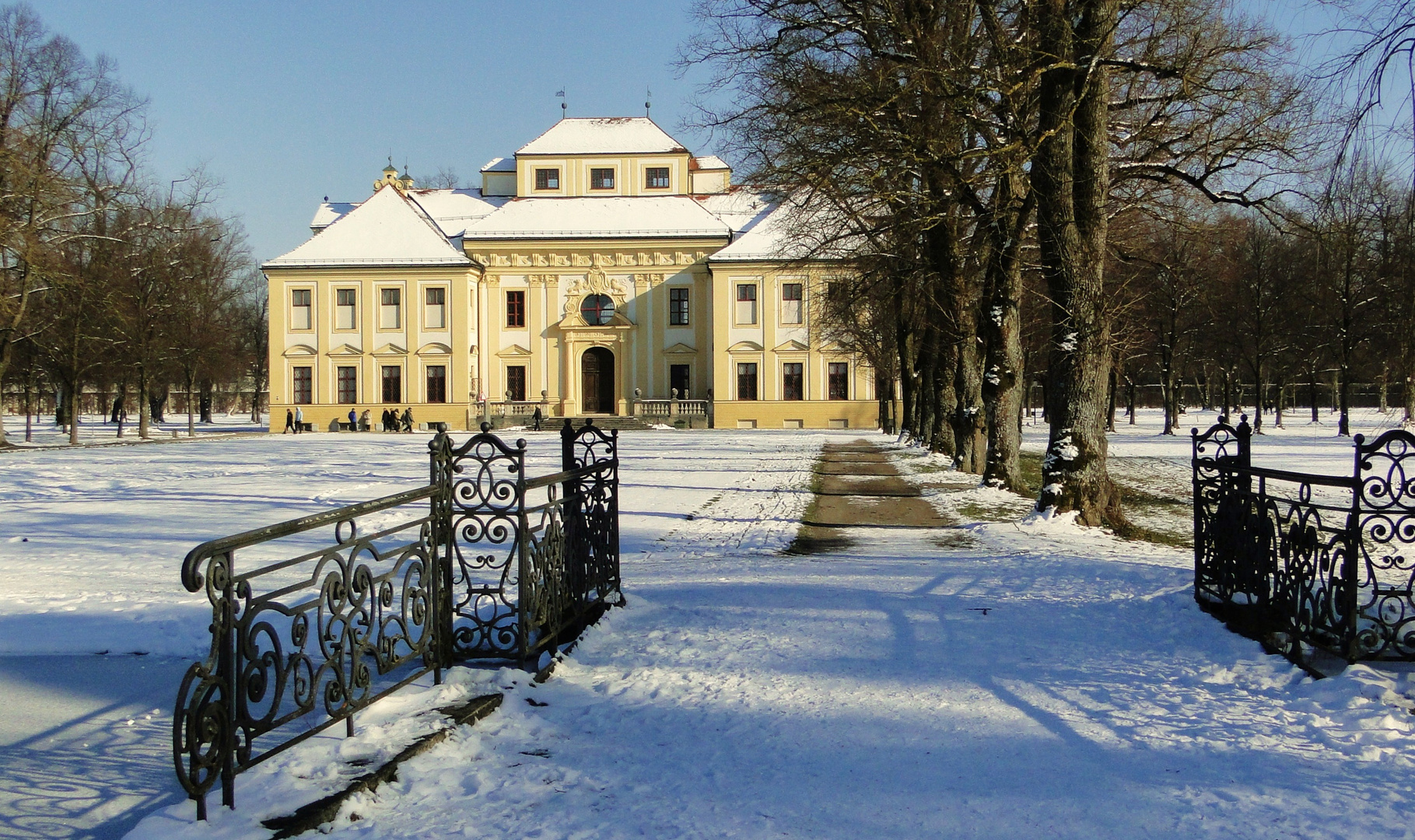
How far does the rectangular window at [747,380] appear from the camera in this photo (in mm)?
59031

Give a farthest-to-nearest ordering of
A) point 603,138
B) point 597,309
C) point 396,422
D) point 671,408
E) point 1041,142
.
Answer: point 603,138 < point 597,309 < point 671,408 < point 396,422 < point 1041,142

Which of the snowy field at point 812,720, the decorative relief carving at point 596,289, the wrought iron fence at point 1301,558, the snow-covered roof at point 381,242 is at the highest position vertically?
the snow-covered roof at point 381,242

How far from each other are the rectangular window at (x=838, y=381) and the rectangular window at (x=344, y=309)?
28790 millimetres

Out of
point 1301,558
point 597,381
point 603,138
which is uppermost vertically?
point 603,138

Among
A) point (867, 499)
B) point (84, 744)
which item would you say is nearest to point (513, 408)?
point (867, 499)

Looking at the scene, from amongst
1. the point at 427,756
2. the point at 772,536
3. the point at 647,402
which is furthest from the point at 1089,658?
the point at 647,402

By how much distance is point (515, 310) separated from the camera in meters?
61.1

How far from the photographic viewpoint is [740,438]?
147 feet

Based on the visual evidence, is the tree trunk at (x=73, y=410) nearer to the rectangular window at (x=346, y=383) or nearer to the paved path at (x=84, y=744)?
the rectangular window at (x=346, y=383)

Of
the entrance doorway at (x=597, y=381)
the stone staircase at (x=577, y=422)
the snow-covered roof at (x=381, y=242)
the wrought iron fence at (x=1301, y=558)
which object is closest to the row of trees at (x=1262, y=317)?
the wrought iron fence at (x=1301, y=558)

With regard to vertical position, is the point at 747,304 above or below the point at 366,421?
above

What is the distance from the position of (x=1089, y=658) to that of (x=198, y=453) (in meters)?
32.8

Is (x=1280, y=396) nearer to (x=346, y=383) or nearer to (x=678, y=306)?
(x=678, y=306)

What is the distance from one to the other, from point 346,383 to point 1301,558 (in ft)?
194
